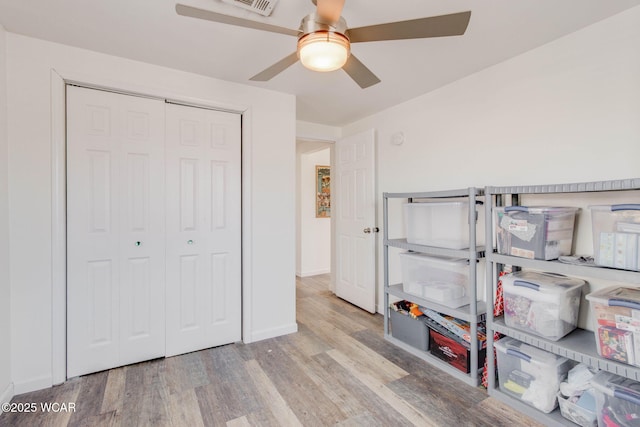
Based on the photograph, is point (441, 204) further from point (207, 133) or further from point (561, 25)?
point (207, 133)

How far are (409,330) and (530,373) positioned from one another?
0.90 metres

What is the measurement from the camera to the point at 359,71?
1638 mm

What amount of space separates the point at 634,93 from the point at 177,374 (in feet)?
10.8

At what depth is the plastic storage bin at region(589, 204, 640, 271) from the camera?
1374mm

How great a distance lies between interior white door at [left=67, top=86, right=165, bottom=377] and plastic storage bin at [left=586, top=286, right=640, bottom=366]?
8.99ft

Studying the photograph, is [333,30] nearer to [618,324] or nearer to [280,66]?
[280,66]

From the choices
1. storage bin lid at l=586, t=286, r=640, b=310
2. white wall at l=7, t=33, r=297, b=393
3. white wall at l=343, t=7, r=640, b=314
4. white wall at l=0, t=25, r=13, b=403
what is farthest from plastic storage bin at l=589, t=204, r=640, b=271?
white wall at l=0, t=25, r=13, b=403

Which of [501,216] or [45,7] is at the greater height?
[45,7]

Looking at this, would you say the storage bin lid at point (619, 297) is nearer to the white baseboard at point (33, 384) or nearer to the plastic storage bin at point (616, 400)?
the plastic storage bin at point (616, 400)

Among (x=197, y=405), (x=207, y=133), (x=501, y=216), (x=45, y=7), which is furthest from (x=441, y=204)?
(x=45, y=7)

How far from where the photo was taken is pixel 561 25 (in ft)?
5.83

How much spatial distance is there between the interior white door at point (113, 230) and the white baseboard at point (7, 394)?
294 millimetres

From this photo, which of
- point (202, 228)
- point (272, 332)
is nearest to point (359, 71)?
point (202, 228)

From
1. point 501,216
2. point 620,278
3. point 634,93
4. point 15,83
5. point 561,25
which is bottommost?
point 620,278
